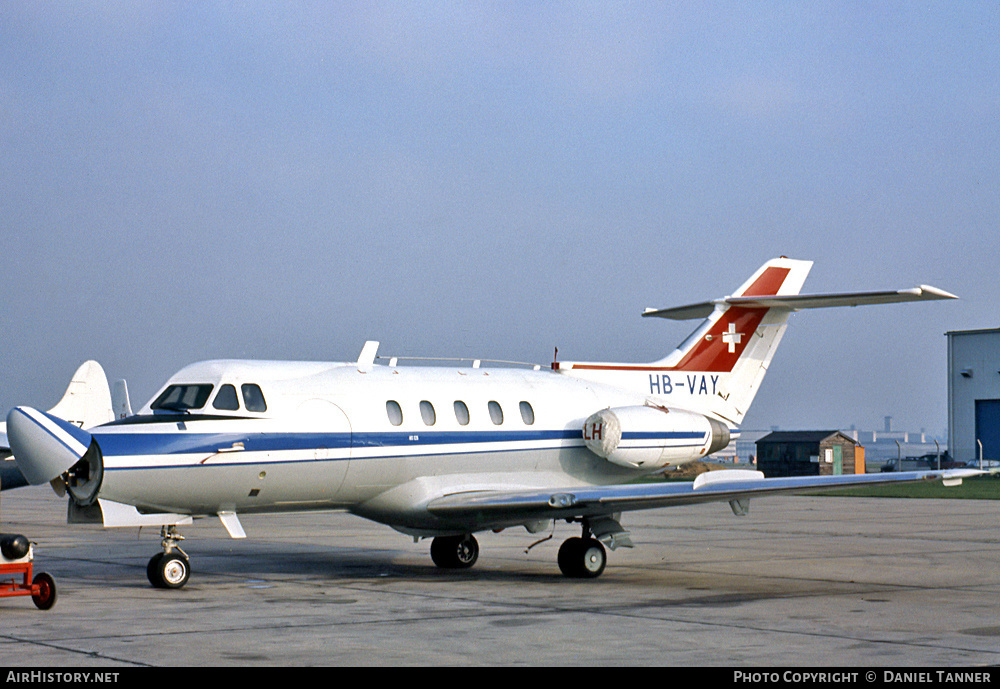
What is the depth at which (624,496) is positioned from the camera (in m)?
14.8

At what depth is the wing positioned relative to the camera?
1405 cm

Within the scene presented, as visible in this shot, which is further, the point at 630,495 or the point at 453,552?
the point at 453,552

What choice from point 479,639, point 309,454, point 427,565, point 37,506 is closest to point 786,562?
point 427,565

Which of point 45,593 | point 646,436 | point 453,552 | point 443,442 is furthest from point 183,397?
point 646,436

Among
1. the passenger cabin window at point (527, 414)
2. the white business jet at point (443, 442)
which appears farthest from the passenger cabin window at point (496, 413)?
the passenger cabin window at point (527, 414)

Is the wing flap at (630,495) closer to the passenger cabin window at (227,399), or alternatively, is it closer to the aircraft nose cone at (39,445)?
the passenger cabin window at (227,399)

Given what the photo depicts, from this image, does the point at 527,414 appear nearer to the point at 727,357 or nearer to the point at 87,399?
the point at 727,357

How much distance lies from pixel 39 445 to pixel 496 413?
21.5ft

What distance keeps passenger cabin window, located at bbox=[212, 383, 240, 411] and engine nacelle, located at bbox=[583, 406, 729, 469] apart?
5.52 metres

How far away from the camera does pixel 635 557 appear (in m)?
19.1

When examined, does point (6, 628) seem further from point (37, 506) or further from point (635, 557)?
point (37, 506)

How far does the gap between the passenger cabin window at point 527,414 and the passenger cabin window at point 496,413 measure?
389 mm

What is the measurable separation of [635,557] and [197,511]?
25.2 feet

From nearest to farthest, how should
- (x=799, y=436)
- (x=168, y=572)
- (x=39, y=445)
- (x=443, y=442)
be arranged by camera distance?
(x=39, y=445) → (x=168, y=572) → (x=443, y=442) → (x=799, y=436)
